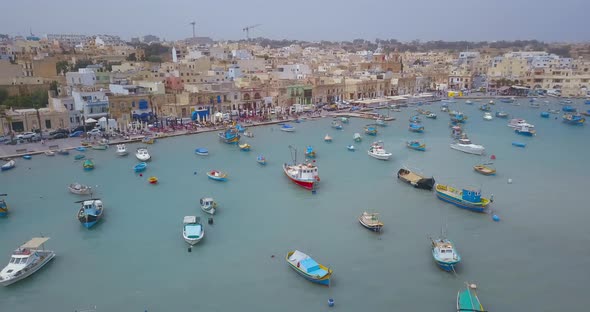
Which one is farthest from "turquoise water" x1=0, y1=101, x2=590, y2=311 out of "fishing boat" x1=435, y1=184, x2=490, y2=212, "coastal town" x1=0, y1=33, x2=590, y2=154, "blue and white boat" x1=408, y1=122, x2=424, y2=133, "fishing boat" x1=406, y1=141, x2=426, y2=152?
"blue and white boat" x1=408, y1=122, x2=424, y2=133

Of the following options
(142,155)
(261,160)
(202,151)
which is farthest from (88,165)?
(261,160)

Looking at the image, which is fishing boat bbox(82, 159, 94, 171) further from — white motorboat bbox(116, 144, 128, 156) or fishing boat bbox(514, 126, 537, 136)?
fishing boat bbox(514, 126, 537, 136)

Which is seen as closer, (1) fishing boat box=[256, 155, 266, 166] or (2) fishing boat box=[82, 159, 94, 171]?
(2) fishing boat box=[82, 159, 94, 171]

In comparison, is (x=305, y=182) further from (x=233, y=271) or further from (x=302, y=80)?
(x=302, y=80)

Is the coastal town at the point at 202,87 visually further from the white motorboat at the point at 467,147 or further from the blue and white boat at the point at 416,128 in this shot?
the white motorboat at the point at 467,147

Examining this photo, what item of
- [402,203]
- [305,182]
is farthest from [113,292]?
[402,203]

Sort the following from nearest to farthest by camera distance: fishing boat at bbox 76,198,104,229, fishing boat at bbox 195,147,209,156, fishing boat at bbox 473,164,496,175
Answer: fishing boat at bbox 76,198,104,229 < fishing boat at bbox 473,164,496,175 < fishing boat at bbox 195,147,209,156

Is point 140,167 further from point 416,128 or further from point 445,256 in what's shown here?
point 416,128
